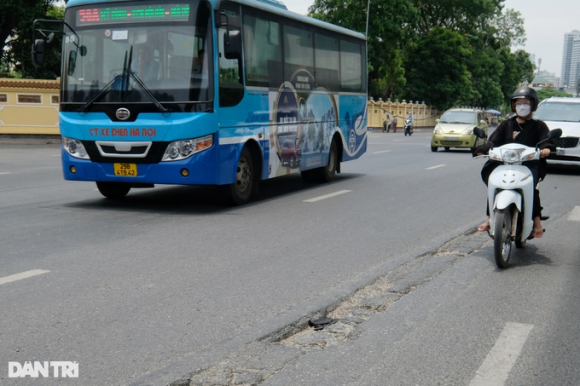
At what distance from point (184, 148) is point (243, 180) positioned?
1.43 meters

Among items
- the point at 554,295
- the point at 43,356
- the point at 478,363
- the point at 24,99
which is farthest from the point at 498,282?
the point at 24,99

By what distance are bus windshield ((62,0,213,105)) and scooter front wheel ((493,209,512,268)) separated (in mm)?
4673

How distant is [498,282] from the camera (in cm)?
677

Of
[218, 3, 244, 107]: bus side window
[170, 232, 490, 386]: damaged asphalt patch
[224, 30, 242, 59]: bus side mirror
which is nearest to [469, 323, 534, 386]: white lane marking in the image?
[170, 232, 490, 386]: damaged asphalt patch

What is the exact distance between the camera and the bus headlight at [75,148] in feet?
36.2

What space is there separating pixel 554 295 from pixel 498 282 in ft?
1.86

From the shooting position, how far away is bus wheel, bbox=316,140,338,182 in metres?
15.7

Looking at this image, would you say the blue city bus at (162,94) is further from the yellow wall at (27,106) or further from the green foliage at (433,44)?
the green foliage at (433,44)

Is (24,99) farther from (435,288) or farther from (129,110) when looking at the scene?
(435,288)

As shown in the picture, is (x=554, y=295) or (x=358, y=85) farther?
(x=358, y=85)

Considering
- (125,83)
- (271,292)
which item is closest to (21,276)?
(271,292)

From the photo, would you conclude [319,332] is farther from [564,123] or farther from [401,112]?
[401,112]

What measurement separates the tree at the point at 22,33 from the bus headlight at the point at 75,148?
1126 inches

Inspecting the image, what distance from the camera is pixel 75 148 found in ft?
36.4
